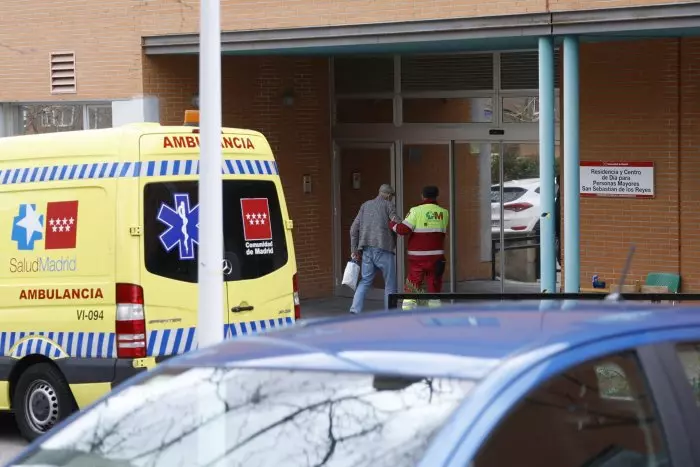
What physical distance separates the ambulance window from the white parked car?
794 cm

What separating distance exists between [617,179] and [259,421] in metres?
12.4

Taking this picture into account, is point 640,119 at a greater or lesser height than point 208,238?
greater

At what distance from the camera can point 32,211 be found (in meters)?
10.2

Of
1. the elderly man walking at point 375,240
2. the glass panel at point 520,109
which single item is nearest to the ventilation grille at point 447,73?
the glass panel at point 520,109

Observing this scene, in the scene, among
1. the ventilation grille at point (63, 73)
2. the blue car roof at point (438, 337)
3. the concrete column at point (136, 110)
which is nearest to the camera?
the blue car roof at point (438, 337)

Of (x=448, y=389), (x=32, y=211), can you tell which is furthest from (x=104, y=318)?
(x=448, y=389)

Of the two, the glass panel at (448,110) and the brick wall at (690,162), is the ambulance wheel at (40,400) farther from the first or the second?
the glass panel at (448,110)

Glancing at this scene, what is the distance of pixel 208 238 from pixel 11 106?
39.3 feet

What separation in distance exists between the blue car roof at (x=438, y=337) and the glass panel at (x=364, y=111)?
588 inches

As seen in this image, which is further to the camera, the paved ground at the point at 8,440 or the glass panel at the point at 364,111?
the glass panel at the point at 364,111

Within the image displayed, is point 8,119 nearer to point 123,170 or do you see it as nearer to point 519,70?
point 519,70

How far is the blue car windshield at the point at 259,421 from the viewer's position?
3.23 metres

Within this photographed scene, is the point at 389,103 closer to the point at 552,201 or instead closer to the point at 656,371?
the point at 552,201

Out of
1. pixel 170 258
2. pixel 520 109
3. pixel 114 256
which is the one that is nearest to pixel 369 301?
pixel 520 109
